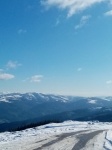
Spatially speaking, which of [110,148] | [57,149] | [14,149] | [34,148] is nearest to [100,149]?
[110,148]

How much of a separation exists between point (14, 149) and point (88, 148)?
5104mm

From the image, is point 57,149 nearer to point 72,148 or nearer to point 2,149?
point 72,148

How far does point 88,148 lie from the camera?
20.5 m

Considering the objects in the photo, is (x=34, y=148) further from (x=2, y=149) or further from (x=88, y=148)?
(x=88, y=148)

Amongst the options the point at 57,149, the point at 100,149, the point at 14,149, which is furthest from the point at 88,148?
the point at 14,149

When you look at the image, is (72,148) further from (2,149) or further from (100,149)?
(2,149)

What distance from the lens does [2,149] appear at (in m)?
19.8

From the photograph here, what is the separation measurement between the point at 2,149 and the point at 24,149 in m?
1.70

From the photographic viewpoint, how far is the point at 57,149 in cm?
1944

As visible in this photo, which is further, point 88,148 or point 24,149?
point 88,148

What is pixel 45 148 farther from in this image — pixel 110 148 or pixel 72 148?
pixel 110 148

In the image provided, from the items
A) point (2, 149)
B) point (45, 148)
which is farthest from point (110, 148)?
point (2, 149)

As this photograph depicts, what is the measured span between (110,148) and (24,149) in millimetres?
5948

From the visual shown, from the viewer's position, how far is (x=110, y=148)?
67.1 feet
